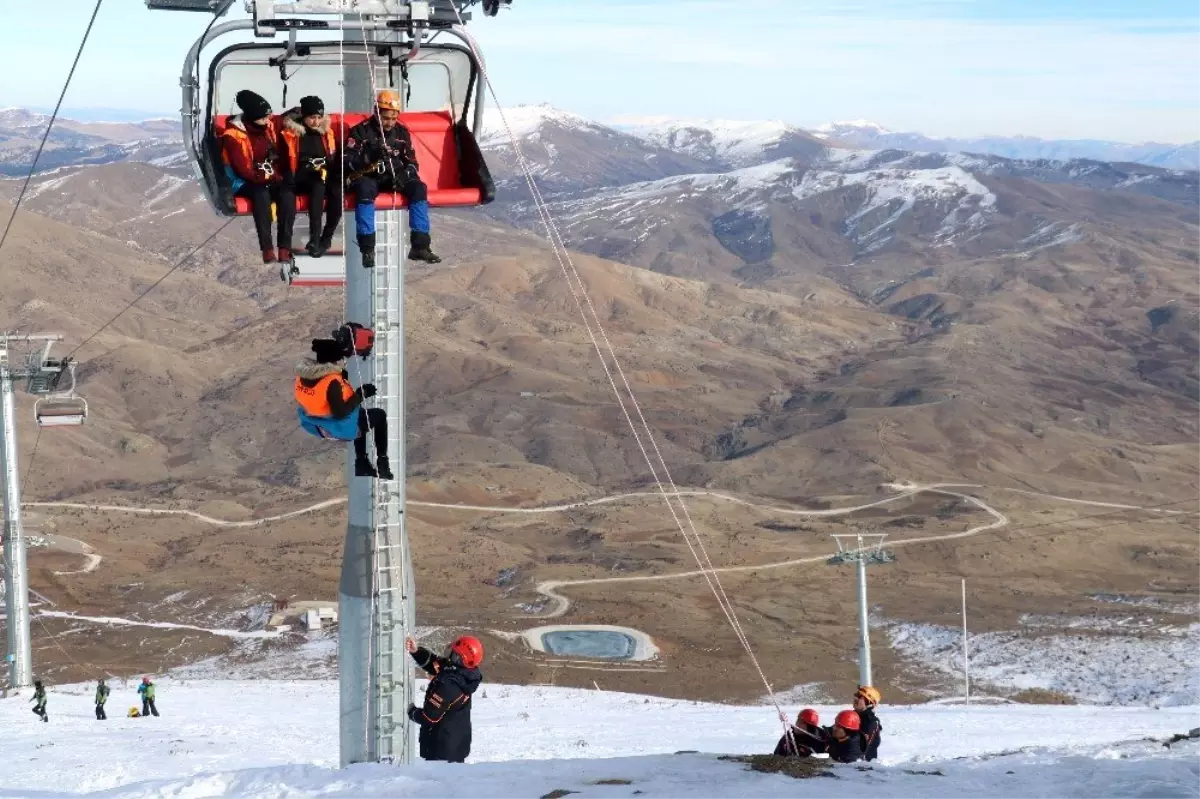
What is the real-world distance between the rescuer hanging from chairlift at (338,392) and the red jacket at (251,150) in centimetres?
168

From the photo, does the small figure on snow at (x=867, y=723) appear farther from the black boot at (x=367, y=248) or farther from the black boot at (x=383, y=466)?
the black boot at (x=367, y=248)

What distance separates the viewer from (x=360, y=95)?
11.8 m

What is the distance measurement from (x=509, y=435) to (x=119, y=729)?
251ft

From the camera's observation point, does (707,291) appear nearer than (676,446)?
No

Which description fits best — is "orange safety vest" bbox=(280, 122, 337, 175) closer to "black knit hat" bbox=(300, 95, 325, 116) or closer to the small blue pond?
"black knit hat" bbox=(300, 95, 325, 116)

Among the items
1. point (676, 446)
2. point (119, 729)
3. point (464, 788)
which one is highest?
point (464, 788)

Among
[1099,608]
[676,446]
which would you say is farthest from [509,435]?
[1099,608]

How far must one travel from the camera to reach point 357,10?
1109 cm

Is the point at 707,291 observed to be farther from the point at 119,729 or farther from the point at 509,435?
the point at 119,729

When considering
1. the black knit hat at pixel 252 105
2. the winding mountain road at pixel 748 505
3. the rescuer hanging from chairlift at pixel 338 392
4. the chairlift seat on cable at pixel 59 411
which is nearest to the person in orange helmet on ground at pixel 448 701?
the rescuer hanging from chairlift at pixel 338 392

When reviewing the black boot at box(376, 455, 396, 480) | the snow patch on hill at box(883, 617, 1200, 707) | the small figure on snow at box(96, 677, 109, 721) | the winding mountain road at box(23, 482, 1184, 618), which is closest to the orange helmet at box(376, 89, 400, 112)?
the black boot at box(376, 455, 396, 480)

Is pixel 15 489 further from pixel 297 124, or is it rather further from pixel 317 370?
pixel 317 370

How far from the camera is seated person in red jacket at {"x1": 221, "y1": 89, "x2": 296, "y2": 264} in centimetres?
1166

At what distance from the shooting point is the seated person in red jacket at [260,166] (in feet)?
38.2
